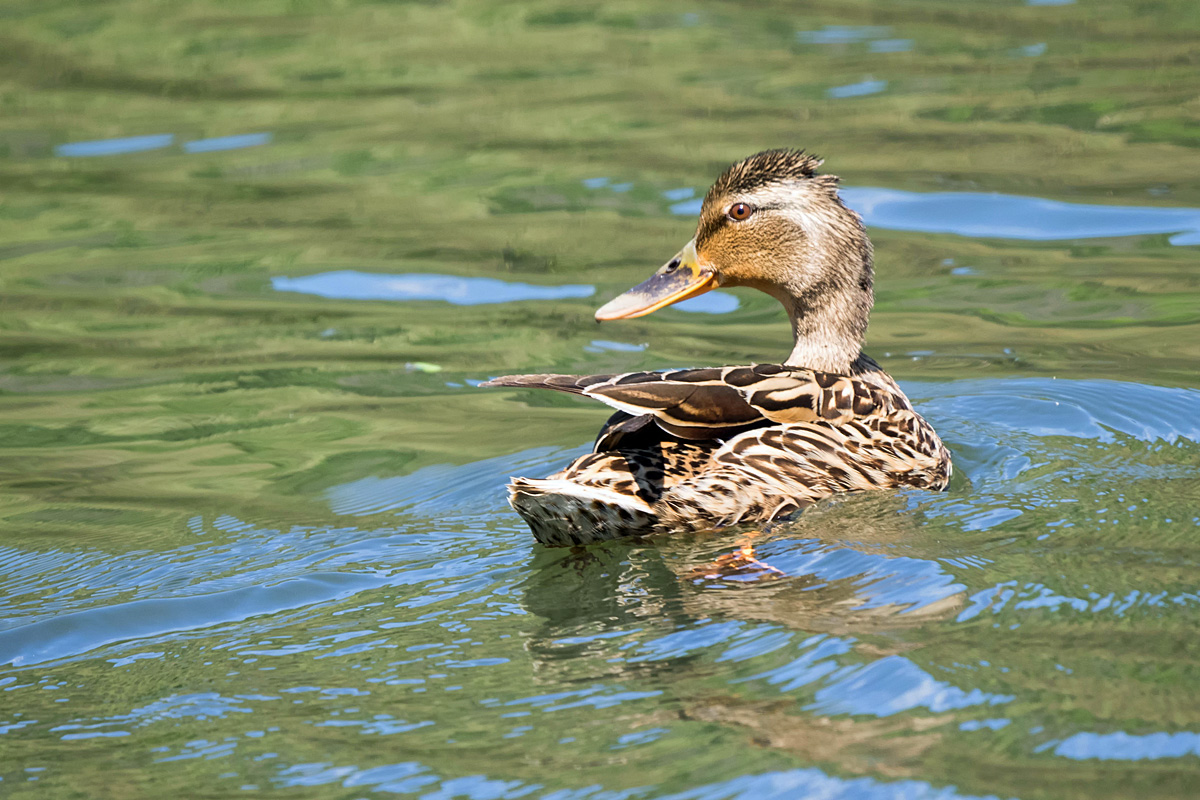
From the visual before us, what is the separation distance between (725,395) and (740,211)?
1.42 m

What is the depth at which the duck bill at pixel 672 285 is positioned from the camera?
6652mm

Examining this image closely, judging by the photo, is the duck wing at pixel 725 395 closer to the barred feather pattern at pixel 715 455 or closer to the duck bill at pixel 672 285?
the barred feather pattern at pixel 715 455

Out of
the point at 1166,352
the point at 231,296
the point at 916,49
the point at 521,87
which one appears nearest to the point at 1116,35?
the point at 916,49

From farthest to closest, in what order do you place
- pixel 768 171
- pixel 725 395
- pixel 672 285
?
pixel 672 285 → pixel 768 171 → pixel 725 395

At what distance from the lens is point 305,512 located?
6781 mm

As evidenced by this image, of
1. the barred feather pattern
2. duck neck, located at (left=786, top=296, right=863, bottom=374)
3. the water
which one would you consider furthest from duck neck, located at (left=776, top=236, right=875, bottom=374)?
the water

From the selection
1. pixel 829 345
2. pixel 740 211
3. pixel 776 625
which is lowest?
pixel 776 625

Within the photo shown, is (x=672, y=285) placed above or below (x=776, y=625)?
above

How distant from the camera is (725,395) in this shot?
5.55 metres

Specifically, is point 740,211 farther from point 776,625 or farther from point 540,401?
point 776,625

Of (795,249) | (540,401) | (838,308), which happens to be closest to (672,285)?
(795,249)

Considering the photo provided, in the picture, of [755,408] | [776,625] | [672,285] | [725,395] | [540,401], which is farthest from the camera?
[540,401]

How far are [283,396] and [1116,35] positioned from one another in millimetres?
9960

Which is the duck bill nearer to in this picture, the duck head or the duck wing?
the duck head
